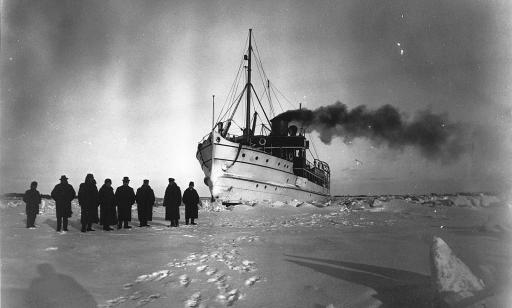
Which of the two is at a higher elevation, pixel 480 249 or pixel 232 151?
pixel 232 151

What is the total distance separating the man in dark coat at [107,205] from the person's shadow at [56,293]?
5.09 meters

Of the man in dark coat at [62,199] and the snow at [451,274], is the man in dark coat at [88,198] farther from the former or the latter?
the snow at [451,274]

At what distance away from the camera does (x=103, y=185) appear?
30.7 feet

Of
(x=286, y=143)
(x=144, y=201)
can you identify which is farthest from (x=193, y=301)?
(x=286, y=143)

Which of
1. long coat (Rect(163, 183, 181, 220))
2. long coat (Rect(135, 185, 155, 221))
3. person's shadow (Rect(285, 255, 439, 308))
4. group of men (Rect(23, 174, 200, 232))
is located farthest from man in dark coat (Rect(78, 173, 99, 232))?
person's shadow (Rect(285, 255, 439, 308))

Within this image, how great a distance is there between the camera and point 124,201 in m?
9.71

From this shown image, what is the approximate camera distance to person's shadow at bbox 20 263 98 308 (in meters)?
3.33

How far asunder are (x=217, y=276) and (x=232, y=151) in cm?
1906

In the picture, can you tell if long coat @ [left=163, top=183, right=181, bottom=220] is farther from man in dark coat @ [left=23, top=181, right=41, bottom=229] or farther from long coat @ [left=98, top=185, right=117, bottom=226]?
man in dark coat @ [left=23, top=181, right=41, bottom=229]

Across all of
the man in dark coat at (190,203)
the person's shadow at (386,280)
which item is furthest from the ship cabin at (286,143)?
the person's shadow at (386,280)

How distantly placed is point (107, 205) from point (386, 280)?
317 inches

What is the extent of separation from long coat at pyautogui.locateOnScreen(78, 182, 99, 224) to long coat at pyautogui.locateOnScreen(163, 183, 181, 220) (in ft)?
7.14

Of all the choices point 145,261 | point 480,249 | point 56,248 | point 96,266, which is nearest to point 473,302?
point 480,249

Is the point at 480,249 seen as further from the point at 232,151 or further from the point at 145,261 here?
the point at 232,151
